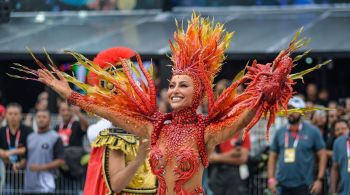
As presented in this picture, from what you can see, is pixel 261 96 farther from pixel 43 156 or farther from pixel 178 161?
pixel 43 156

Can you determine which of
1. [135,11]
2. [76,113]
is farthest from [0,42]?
[76,113]

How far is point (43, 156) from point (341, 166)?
3.95m

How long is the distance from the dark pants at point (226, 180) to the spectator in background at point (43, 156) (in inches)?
78.6

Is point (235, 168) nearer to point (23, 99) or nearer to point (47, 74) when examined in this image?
point (47, 74)

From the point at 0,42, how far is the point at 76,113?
219 inches

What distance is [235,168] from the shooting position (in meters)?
12.4

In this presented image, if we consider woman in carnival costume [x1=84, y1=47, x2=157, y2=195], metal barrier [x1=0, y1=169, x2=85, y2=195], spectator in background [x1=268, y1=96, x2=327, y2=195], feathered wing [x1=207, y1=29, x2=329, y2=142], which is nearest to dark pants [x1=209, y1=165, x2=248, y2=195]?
spectator in background [x1=268, y1=96, x2=327, y2=195]

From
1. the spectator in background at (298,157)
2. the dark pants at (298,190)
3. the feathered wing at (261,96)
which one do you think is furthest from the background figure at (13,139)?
the feathered wing at (261,96)

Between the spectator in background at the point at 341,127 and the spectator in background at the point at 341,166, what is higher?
the spectator in background at the point at 341,127

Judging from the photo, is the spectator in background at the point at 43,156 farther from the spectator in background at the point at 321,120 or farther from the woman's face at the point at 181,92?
the woman's face at the point at 181,92

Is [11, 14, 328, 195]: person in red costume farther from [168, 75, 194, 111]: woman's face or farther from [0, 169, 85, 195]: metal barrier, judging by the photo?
[0, 169, 85, 195]: metal barrier

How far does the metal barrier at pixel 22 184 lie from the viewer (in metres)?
13.2

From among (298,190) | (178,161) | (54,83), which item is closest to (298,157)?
(298,190)

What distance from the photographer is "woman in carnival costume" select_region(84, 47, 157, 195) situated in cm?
737
